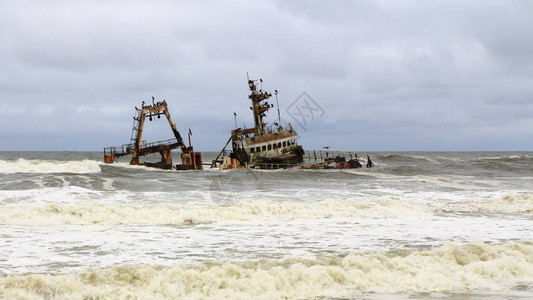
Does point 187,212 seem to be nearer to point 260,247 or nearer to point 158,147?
point 260,247

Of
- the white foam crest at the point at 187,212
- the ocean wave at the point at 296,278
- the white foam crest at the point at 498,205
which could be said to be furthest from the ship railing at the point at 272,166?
the ocean wave at the point at 296,278

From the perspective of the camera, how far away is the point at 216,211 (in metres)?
15.8

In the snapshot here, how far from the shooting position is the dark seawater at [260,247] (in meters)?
7.54

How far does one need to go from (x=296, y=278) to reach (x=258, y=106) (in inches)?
1394

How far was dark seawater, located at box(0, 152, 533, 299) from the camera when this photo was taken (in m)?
7.54

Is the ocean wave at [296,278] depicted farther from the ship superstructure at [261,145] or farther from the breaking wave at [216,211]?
the ship superstructure at [261,145]

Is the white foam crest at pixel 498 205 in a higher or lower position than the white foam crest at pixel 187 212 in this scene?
lower

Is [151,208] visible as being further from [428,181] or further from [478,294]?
[428,181]

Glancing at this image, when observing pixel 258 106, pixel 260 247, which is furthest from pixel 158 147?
pixel 260 247

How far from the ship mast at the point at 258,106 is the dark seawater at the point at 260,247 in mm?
22193

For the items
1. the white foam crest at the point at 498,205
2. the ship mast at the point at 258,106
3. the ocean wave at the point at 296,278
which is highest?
the ship mast at the point at 258,106

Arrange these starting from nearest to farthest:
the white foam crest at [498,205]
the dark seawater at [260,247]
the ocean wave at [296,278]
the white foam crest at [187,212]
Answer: the ocean wave at [296,278] < the dark seawater at [260,247] < the white foam crest at [187,212] < the white foam crest at [498,205]

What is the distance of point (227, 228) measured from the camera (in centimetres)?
1325

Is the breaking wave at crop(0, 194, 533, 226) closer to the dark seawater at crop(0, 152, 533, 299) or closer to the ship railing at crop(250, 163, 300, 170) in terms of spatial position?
the dark seawater at crop(0, 152, 533, 299)
